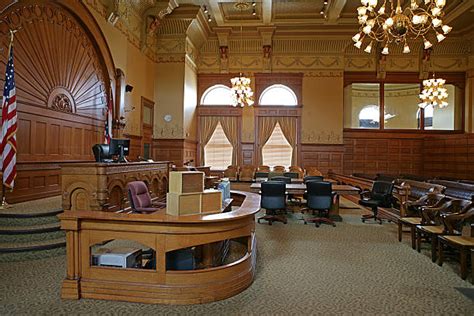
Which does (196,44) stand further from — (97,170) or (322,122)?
(97,170)

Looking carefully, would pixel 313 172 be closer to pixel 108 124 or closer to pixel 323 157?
pixel 323 157

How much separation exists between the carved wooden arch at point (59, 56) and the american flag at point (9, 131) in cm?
44

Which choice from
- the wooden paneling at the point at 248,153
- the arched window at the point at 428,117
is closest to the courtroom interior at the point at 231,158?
the arched window at the point at 428,117

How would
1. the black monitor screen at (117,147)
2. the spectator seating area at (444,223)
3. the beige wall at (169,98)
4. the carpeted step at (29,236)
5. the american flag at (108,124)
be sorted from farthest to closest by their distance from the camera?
the beige wall at (169,98)
the american flag at (108,124)
the black monitor screen at (117,147)
the carpeted step at (29,236)
the spectator seating area at (444,223)

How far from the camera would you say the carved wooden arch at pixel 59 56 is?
5.70 metres

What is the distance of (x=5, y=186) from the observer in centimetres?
517

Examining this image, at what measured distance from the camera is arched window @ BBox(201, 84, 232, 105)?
44.5 ft

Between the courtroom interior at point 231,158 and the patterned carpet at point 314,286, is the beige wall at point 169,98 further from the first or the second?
the patterned carpet at point 314,286

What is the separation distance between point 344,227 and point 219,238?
165 inches

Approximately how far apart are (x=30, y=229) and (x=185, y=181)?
2.85m

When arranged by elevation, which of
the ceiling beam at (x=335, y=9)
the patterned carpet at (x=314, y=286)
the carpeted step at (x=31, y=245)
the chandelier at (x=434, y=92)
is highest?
the ceiling beam at (x=335, y=9)

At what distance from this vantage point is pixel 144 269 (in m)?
3.12

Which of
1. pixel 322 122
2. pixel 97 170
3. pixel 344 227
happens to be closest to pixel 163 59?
pixel 322 122

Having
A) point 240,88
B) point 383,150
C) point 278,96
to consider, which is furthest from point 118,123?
point 383,150
